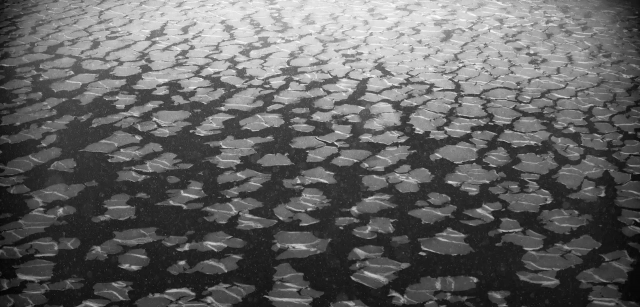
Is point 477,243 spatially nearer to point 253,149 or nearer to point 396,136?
point 396,136

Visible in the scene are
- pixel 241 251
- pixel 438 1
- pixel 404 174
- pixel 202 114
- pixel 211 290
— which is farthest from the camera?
pixel 438 1

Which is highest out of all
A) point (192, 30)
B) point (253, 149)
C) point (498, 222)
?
point (192, 30)

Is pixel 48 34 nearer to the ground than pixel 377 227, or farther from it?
farther from it

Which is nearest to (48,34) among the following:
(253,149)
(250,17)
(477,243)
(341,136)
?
(250,17)

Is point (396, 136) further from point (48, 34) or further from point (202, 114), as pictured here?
point (48, 34)

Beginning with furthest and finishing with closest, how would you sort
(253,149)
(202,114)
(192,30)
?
(192,30), (202,114), (253,149)

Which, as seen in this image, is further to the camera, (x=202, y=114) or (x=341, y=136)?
(x=202, y=114)

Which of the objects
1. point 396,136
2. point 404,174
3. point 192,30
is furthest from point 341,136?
point 192,30
